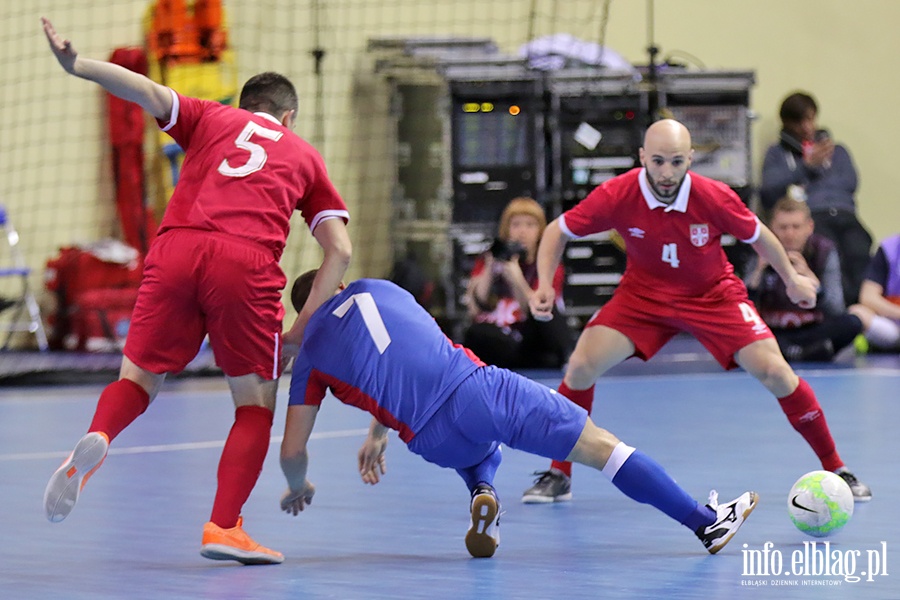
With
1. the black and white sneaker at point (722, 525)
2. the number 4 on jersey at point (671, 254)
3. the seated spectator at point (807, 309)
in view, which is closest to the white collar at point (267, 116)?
the number 4 on jersey at point (671, 254)

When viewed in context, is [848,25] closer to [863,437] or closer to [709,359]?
[709,359]

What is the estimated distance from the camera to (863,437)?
668cm

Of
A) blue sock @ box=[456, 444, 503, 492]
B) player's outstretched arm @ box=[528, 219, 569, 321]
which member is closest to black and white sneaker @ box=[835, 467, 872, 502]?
player's outstretched arm @ box=[528, 219, 569, 321]

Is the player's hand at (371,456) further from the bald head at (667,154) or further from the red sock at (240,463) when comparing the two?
the bald head at (667,154)

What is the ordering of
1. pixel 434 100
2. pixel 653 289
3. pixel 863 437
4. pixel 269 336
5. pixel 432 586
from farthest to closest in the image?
1. pixel 434 100
2. pixel 863 437
3. pixel 653 289
4. pixel 269 336
5. pixel 432 586

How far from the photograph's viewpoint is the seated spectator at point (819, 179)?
11.9m

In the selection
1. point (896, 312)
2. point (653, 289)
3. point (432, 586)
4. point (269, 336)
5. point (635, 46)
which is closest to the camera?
point (432, 586)

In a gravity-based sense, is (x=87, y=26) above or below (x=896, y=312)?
above

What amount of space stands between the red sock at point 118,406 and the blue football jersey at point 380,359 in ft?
1.50

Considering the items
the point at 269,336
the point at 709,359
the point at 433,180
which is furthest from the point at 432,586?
the point at 433,180

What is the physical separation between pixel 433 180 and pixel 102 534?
290 inches

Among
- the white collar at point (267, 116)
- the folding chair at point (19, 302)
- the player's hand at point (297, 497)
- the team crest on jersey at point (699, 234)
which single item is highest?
the white collar at point (267, 116)

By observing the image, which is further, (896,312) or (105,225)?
(105,225)

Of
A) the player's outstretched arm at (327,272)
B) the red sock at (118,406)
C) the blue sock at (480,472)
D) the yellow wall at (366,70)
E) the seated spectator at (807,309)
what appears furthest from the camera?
the yellow wall at (366,70)
